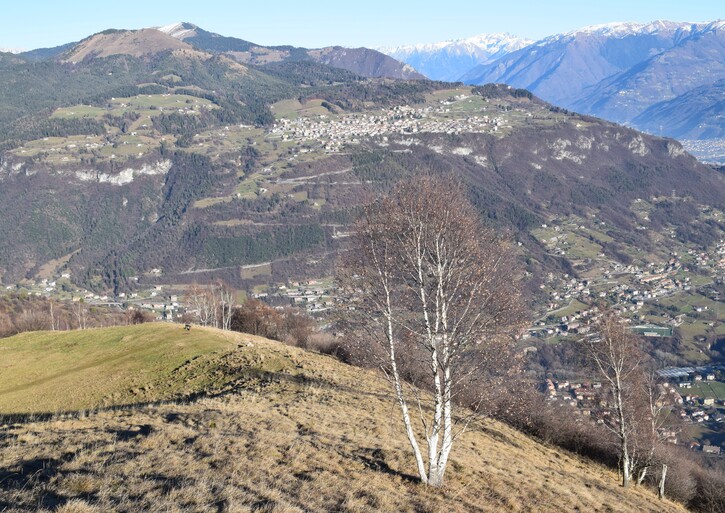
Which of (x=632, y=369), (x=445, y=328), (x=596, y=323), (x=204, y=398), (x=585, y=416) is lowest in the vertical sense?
(x=585, y=416)

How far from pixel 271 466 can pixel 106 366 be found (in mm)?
27962

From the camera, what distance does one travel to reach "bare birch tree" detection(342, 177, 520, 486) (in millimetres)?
15797

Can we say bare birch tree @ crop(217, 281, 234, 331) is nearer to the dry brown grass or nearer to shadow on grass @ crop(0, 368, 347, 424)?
shadow on grass @ crop(0, 368, 347, 424)

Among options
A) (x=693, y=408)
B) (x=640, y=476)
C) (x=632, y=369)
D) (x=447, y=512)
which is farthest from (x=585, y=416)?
(x=693, y=408)

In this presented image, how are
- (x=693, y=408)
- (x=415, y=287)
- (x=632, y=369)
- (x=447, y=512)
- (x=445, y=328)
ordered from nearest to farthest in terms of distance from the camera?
(x=447, y=512) → (x=445, y=328) → (x=415, y=287) → (x=632, y=369) → (x=693, y=408)

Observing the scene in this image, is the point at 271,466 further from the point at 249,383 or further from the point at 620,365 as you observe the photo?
the point at 620,365

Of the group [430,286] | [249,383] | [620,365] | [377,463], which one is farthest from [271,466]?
[620,365]

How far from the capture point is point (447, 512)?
1445 cm

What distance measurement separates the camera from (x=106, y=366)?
3816 centimetres

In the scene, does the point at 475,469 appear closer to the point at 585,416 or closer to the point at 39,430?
the point at 39,430

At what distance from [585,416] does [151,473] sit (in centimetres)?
3256

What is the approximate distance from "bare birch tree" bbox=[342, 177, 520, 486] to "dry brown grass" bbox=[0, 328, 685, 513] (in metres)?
2.05

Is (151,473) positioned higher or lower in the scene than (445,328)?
lower

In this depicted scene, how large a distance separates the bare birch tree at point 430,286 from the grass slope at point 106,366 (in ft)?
63.1
